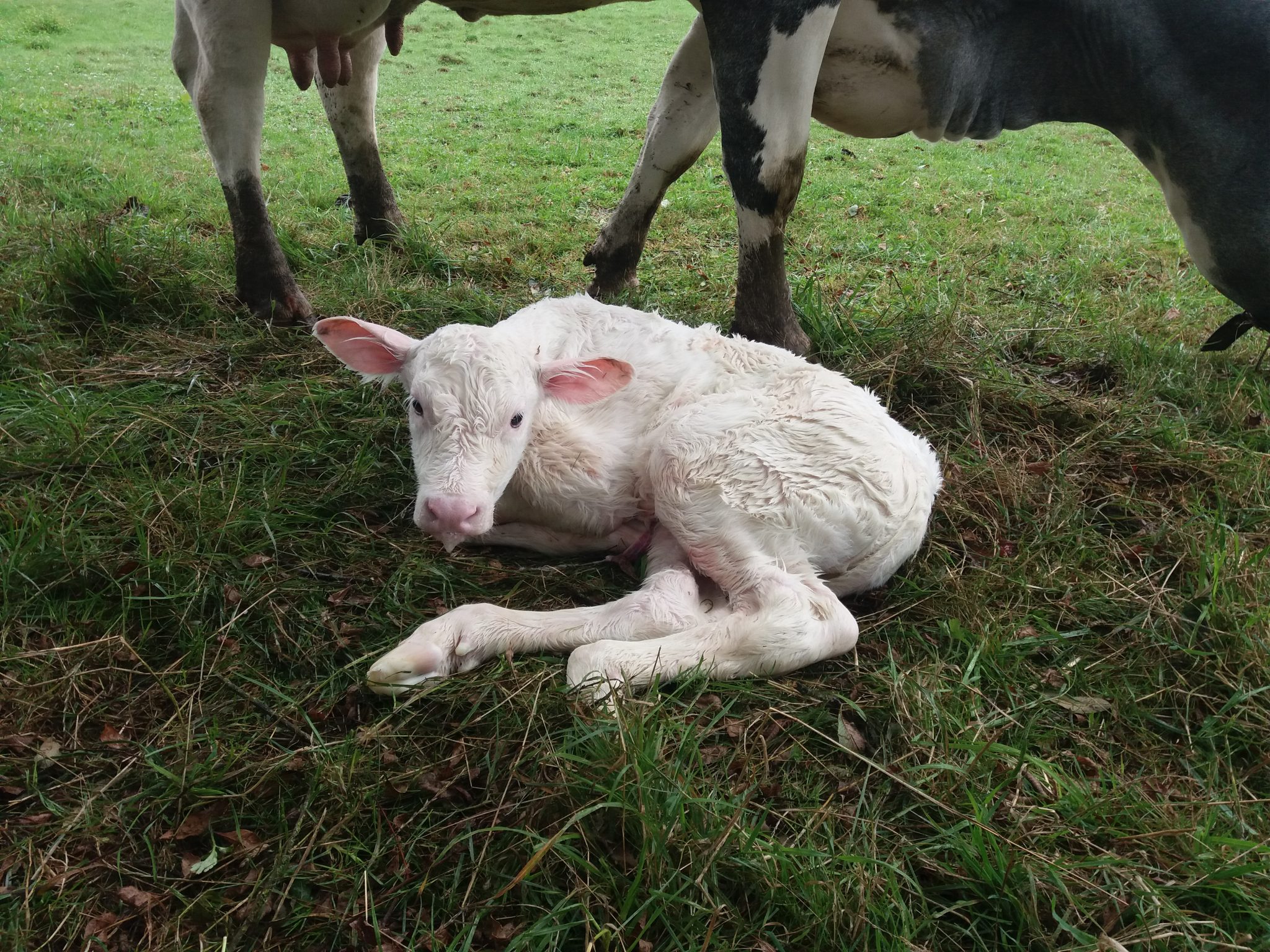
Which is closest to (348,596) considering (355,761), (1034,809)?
(355,761)

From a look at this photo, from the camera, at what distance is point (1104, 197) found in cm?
957

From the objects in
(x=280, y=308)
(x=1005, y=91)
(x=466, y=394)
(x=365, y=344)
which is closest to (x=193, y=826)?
(x=466, y=394)

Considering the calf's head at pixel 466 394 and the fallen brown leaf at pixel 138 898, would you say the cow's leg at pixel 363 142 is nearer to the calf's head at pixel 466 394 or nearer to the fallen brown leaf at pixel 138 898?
the calf's head at pixel 466 394

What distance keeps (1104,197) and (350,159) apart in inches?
313

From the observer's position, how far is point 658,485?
2.92 m

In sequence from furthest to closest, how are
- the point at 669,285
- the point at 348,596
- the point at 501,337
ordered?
1. the point at 669,285
2. the point at 501,337
3. the point at 348,596

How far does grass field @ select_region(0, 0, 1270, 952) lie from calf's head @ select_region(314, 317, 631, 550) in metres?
0.41

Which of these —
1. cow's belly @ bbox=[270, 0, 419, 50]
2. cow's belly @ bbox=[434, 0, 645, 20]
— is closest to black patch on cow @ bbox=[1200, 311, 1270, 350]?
cow's belly @ bbox=[434, 0, 645, 20]

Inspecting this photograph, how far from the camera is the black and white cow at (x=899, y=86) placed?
3.73 metres

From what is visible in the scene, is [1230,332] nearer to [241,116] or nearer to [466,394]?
[466,394]

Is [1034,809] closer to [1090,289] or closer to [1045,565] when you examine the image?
[1045,565]

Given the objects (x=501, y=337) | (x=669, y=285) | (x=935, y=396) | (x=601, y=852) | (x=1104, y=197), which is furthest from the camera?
(x=1104, y=197)

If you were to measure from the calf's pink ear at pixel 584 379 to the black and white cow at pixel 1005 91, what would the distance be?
1.30 meters

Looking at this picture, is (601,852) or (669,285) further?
(669,285)
